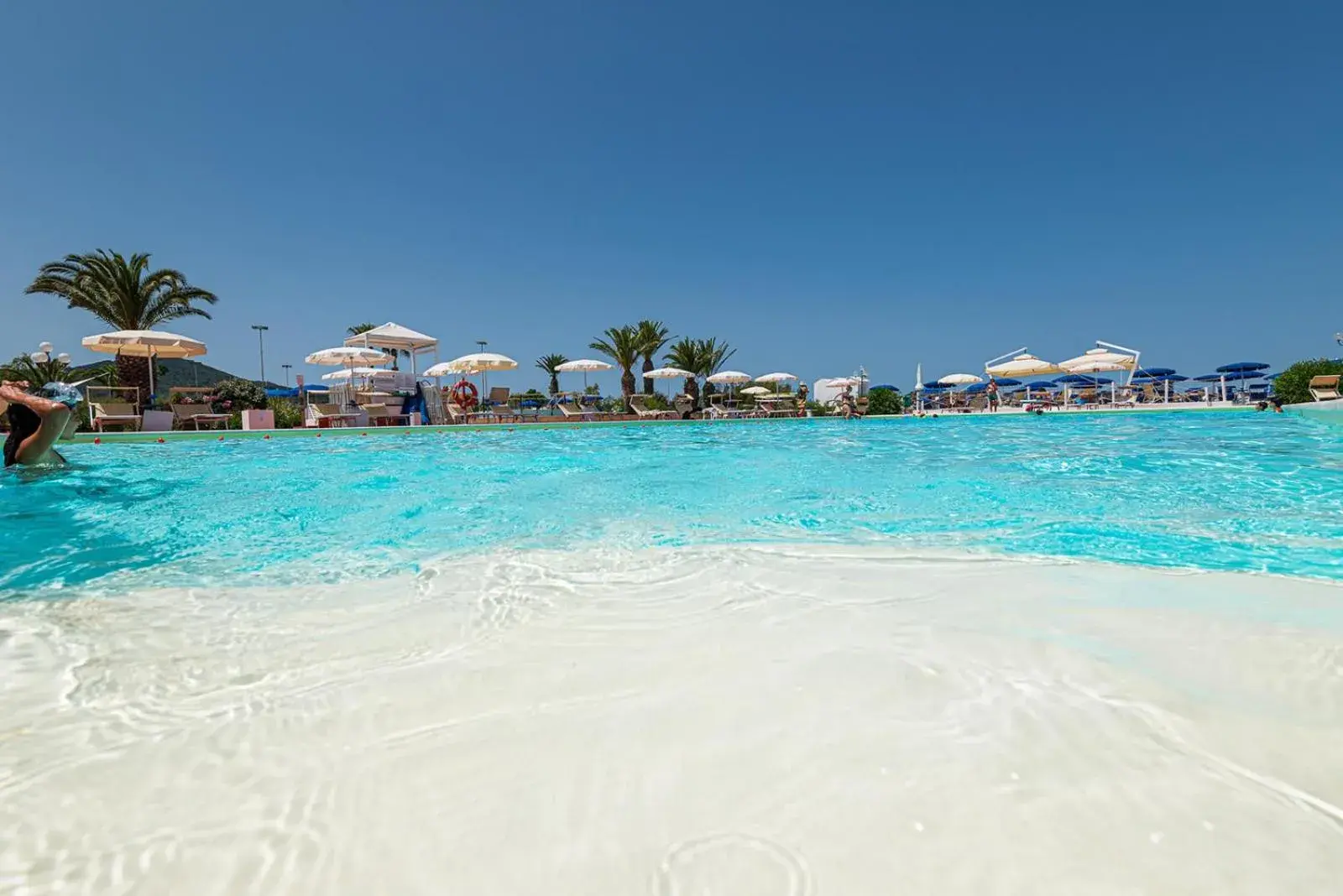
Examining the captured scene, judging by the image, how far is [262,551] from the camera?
3539mm

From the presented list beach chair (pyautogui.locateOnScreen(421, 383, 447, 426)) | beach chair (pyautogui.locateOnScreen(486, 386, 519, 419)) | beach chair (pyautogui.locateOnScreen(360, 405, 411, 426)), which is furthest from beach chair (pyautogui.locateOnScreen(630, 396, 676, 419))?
beach chair (pyautogui.locateOnScreen(360, 405, 411, 426))

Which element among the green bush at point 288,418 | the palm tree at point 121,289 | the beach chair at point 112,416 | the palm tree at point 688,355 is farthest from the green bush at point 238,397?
the palm tree at point 688,355

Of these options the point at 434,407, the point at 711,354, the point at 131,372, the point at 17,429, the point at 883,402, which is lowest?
the point at 17,429

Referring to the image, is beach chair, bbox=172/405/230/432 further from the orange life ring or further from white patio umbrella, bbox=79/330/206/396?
the orange life ring

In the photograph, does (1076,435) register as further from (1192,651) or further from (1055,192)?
(1055,192)

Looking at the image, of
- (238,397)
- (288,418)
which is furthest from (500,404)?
(238,397)

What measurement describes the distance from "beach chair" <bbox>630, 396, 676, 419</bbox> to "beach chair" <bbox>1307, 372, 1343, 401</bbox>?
20.6 metres

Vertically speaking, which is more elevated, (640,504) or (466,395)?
(466,395)

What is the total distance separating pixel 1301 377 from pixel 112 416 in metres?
38.3

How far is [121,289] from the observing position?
56.2ft

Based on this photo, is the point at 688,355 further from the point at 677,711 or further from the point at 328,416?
the point at 677,711

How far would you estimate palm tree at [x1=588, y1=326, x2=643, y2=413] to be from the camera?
1148 inches

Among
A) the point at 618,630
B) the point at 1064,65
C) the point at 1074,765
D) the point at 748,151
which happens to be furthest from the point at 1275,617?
the point at 1064,65

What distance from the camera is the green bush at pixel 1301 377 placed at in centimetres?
2077
